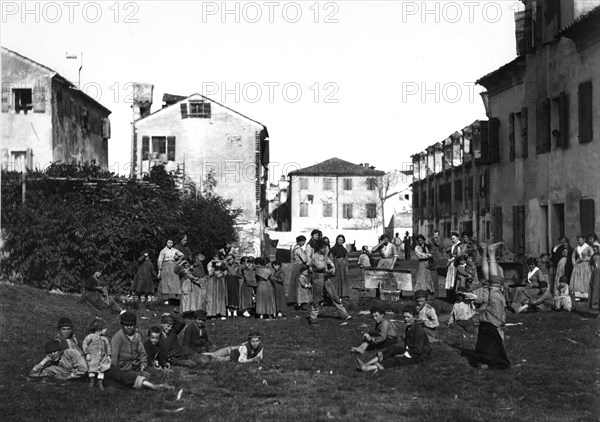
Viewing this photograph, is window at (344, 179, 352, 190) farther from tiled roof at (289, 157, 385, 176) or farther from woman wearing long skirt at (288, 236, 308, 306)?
woman wearing long skirt at (288, 236, 308, 306)

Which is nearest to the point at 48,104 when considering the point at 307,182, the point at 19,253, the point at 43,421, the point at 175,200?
the point at 175,200

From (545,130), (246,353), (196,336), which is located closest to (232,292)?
(196,336)

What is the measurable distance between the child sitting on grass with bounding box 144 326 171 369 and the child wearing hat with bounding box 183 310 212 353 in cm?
94

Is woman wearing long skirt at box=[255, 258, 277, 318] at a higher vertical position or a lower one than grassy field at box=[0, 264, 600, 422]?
higher

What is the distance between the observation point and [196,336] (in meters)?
15.4

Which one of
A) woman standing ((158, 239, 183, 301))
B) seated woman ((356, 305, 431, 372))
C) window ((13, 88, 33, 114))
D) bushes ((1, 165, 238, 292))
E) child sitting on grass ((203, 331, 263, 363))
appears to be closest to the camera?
seated woman ((356, 305, 431, 372))

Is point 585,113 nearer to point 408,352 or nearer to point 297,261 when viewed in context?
point 297,261

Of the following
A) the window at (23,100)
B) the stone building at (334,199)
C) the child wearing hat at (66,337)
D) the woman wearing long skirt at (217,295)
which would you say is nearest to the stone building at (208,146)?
the window at (23,100)

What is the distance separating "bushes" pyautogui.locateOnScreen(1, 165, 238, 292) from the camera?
27156 millimetres

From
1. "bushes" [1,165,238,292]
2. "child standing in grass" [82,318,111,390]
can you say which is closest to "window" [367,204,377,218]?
"bushes" [1,165,238,292]

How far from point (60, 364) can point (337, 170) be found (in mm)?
78172

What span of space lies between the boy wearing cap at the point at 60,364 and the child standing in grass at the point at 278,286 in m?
7.85

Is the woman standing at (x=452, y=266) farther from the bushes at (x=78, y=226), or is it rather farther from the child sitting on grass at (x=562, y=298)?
the bushes at (x=78, y=226)

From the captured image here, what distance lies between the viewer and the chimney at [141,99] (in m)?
52.8
